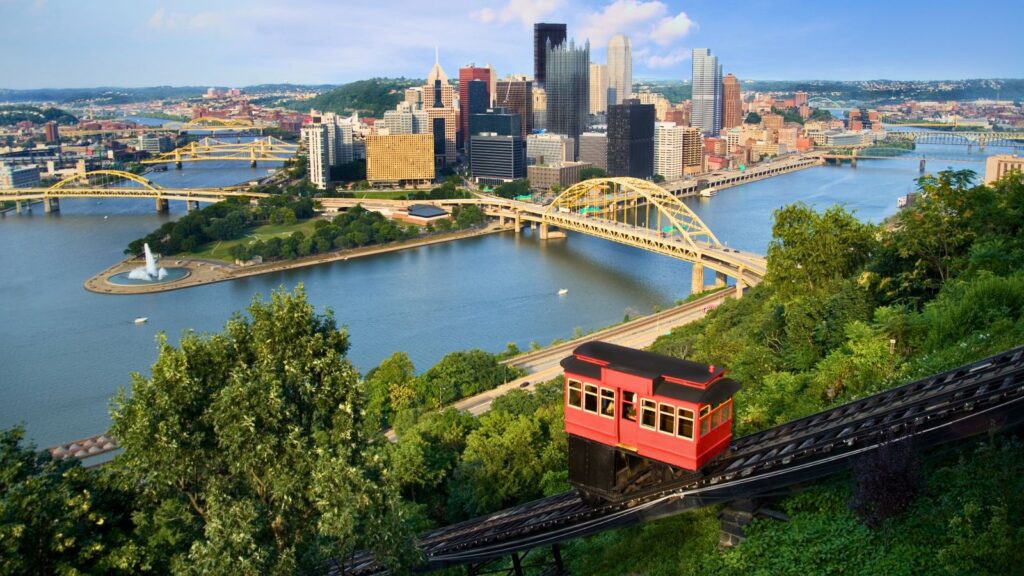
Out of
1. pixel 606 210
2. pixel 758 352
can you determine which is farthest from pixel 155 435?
pixel 606 210

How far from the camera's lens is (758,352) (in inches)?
348

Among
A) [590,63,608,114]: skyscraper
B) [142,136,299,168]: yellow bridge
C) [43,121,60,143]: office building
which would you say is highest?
[590,63,608,114]: skyscraper

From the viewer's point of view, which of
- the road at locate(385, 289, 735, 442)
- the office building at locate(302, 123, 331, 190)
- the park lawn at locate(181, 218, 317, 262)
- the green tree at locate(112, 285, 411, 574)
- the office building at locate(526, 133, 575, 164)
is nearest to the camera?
the green tree at locate(112, 285, 411, 574)

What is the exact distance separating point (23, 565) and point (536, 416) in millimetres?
6251

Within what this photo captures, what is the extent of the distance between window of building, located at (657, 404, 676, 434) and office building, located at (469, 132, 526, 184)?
139 feet

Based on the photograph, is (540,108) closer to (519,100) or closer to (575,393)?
(519,100)

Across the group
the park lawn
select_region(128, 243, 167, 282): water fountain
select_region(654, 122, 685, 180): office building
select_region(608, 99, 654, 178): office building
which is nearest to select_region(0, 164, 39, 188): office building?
the park lawn

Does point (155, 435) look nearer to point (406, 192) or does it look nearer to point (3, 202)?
point (406, 192)

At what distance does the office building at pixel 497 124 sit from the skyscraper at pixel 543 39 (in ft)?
93.0

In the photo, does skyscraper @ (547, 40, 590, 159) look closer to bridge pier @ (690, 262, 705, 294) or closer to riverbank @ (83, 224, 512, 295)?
riverbank @ (83, 224, 512, 295)

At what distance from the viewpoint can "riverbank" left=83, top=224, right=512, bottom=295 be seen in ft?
76.7

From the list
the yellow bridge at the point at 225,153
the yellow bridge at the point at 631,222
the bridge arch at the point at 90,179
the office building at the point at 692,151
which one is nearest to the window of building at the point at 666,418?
the yellow bridge at the point at 631,222

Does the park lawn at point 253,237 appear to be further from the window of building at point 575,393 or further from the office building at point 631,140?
the window of building at point 575,393

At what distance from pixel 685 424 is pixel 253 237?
28.3 metres
